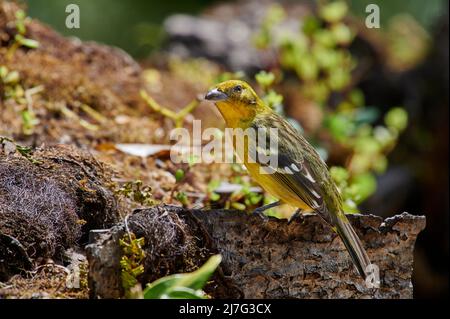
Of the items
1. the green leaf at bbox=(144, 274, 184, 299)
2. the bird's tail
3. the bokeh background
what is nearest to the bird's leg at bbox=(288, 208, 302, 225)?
the bird's tail

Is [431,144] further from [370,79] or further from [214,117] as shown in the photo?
[214,117]

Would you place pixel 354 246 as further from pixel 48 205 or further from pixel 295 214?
pixel 48 205

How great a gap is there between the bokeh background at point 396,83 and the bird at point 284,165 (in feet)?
9.31

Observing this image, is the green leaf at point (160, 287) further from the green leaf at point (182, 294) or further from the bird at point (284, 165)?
the bird at point (284, 165)

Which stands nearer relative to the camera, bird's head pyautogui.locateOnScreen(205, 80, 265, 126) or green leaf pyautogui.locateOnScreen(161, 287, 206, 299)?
green leaf pyautogui.locateOnScreen(161, 287, 206, 299)

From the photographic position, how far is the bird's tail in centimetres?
298

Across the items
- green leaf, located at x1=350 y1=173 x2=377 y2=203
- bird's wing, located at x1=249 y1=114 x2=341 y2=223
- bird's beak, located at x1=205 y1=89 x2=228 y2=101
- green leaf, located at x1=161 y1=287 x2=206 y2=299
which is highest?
bird's beak, located at x1=205 y1=89 x2=228 y2=101

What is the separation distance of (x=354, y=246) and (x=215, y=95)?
41.2 inches

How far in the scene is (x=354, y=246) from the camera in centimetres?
299

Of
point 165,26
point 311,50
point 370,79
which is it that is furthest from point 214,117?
point 370,79

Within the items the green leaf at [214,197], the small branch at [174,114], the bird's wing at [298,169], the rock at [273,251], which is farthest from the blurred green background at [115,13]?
the rock at [273,251]

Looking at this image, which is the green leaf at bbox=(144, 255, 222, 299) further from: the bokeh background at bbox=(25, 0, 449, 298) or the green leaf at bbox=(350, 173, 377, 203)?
the bokeh background at bbox=(25, 0, 449, 298)

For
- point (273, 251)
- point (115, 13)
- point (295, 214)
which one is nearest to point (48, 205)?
point (273, 251)

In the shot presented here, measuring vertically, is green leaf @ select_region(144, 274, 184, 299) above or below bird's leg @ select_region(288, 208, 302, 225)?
below
